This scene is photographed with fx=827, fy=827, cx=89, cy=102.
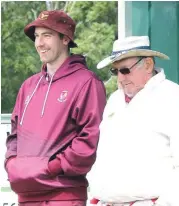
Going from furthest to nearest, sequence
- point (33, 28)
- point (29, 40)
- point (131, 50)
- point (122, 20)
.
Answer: point (29, 40) → point (122, 20) → point (33, 28) → point (131, 50)

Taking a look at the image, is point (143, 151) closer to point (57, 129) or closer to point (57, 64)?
point (57, 129)

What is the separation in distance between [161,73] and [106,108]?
390 millimetres

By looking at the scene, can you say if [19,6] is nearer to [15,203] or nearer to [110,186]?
[15,203]

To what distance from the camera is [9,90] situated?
7.35m

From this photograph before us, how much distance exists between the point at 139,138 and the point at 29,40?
3.35m

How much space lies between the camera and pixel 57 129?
188 inches

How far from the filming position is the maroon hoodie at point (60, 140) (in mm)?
4742

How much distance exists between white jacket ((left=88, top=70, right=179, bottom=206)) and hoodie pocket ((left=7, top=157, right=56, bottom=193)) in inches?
18.6

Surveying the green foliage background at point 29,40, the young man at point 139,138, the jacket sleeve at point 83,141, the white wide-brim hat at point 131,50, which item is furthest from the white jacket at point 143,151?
the green foliage background at point 29,40

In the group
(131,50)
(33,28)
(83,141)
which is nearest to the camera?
(131,50)

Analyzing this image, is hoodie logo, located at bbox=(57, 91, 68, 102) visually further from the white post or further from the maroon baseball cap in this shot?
the white post

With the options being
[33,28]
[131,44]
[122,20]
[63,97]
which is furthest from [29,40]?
[131,44]

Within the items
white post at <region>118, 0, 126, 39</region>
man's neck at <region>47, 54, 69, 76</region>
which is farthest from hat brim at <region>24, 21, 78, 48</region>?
white post at <region>118, 0, 126, 39</region>

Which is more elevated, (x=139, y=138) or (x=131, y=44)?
(x=131, y=44)
